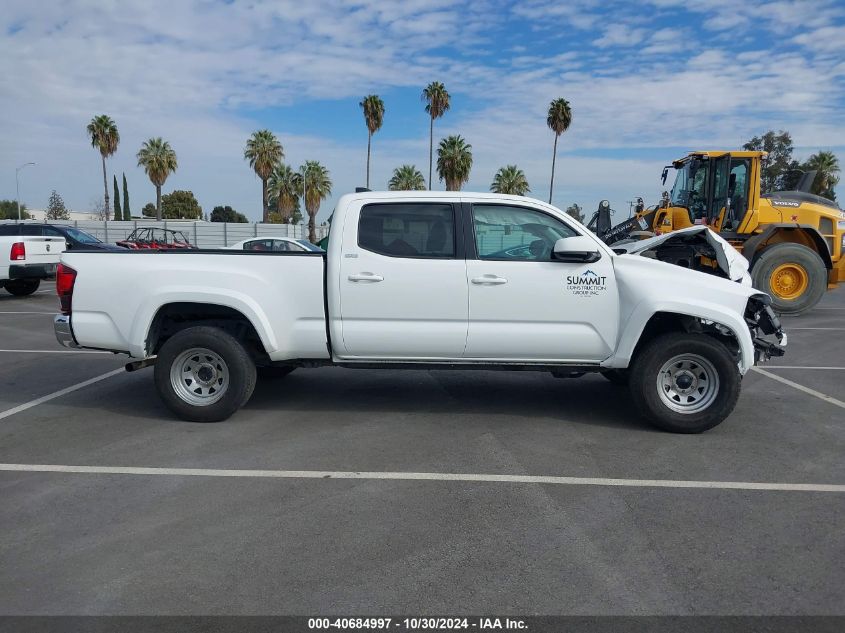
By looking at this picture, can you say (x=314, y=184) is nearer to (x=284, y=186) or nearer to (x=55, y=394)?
(x=284, y=186)

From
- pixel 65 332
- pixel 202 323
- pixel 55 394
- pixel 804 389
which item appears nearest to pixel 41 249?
pixel 55 394

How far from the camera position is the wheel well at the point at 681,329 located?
5918mm

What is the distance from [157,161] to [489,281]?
5740cm

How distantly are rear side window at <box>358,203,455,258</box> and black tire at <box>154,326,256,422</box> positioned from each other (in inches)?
57.0

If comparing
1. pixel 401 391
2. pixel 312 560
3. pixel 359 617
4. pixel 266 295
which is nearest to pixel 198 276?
pixel 266 295

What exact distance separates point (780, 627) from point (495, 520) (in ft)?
5.11

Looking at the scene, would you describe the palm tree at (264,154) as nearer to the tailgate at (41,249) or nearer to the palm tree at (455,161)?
the palm tree at (455,161)

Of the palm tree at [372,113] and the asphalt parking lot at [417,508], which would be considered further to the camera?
the palm tree at [372,113]

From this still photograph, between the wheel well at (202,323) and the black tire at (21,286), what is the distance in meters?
12.9

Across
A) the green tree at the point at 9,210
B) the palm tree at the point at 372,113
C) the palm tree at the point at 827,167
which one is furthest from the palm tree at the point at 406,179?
the green tree at the point at 9,210

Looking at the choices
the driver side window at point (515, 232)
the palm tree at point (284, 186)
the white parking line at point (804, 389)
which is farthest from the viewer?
the palm tree at point (284, 186)

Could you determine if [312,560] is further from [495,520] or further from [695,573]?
[695,573]

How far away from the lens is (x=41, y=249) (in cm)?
1583

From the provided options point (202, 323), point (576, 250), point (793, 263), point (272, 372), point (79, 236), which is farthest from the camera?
point (79, 236)
